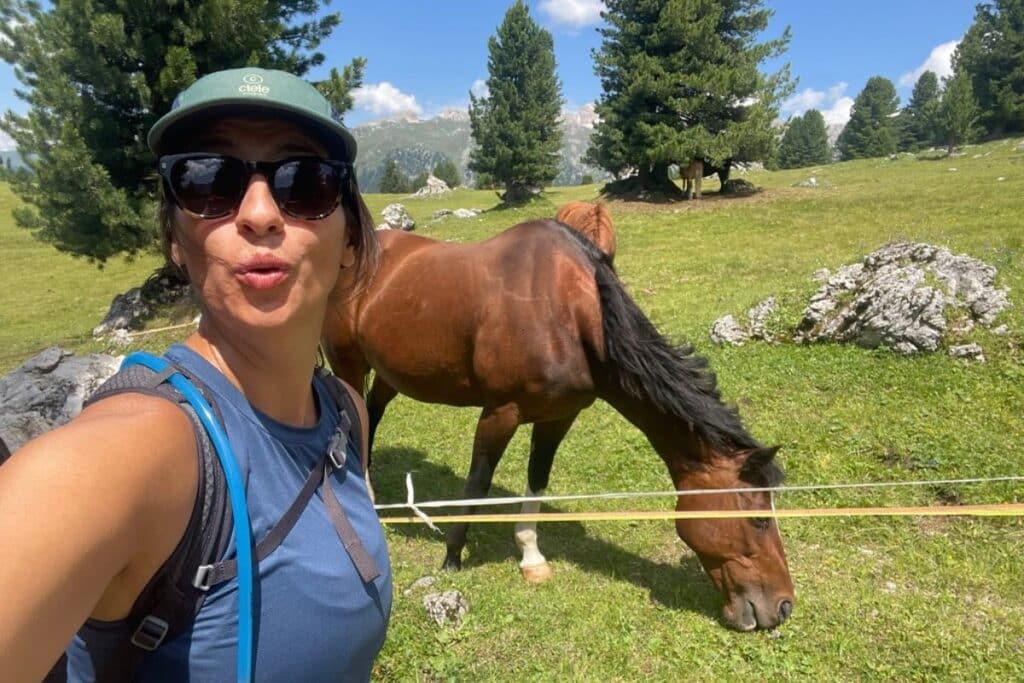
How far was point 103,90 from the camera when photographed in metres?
11.3

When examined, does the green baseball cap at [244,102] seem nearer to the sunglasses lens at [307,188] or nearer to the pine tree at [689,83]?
the sunglasses lens at [307,188]

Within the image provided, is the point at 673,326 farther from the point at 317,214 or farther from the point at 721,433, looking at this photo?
the point at 317,214

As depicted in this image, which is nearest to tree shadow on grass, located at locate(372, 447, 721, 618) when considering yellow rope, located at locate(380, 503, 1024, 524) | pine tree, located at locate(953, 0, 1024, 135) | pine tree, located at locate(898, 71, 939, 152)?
yellow rope, located at locate(380, 503, 1024, 524)

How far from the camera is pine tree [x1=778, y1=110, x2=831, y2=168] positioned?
6869cm

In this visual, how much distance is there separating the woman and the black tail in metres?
2.37

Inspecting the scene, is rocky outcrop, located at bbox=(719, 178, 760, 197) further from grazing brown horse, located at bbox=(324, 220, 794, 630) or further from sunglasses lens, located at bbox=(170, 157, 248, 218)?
sunglasses lens, located at bbox=(170, 157, 248, 218)

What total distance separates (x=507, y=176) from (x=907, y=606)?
2826cm

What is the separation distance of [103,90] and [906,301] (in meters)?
13.1

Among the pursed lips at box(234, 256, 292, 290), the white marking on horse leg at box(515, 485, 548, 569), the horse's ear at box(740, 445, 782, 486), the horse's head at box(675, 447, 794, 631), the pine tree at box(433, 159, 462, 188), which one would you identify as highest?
the pine tree at box(433, 159, 462, 188)

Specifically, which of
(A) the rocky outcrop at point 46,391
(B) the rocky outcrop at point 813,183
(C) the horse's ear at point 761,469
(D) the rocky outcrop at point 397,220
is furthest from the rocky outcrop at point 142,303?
(B) the rocky outcrop at point 813,183

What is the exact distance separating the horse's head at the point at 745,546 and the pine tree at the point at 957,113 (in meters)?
39.8

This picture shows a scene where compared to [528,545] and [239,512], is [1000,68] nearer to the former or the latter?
[528,545]

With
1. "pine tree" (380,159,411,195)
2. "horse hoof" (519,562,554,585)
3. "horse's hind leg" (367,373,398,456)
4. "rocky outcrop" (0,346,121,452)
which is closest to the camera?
"horse hoof" (519,562,554,585)

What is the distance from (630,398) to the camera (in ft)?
Answer: 12.3
